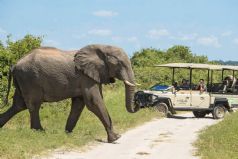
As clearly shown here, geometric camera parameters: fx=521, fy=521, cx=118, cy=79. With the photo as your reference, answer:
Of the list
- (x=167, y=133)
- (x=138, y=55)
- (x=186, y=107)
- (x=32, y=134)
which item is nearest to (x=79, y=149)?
(x=32, y=134)

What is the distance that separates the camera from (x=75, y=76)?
13898 mm

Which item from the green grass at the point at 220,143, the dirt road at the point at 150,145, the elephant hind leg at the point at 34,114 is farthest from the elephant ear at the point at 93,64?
the green grass at the point at 220,143

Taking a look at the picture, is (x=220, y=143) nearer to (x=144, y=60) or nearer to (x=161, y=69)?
(x=161, y=69)

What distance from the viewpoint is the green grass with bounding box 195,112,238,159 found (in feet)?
38.5

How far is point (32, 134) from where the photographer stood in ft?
40.8

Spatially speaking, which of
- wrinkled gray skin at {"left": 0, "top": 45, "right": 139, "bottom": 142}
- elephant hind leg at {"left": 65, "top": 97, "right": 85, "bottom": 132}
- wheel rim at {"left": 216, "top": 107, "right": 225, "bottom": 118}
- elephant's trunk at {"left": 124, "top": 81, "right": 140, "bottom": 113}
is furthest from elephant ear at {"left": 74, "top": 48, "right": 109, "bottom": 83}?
wheel rim at {"left": 216, "top": 107, "right": 225, "bottom": 118}

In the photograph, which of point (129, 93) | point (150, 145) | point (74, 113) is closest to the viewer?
point (150, 145)

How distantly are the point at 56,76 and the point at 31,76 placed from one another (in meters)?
0.66

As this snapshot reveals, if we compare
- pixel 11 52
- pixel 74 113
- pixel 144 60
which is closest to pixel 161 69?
pixel 144 60

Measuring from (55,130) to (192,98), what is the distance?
9.96m

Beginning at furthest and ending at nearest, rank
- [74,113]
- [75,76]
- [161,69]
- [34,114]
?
[161,69], [74,113], [34,114], [75,76]

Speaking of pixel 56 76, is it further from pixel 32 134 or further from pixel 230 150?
pixel 230 150

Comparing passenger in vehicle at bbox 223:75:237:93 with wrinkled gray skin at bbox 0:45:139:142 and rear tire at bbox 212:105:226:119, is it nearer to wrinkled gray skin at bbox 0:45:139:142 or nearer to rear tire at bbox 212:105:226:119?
rear tire at bbox 212:105:226:119

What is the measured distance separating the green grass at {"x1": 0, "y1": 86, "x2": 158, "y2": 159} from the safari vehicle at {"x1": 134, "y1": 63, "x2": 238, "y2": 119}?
74 centimetres
